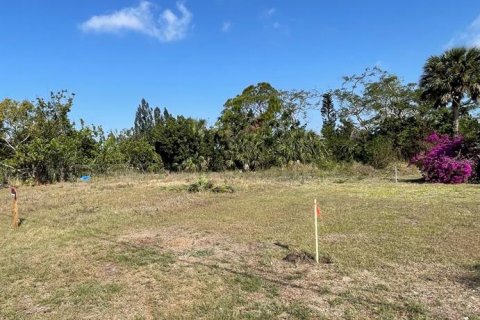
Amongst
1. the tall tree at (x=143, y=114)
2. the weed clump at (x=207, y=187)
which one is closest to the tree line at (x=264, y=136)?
the weed clump at (x=207, y=187)

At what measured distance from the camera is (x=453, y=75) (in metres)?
22.2

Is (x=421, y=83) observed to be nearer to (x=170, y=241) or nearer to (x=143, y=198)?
(x=143, y=198)

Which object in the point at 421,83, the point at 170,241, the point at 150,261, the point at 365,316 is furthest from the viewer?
the point at 421,83

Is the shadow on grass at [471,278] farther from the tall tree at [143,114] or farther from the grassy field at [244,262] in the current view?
the tall tree at [143,114]

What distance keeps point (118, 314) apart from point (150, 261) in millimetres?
1859

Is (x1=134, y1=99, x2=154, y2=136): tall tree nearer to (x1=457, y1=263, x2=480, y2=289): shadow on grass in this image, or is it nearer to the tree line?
the tree line

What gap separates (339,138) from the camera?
3309 centimetres

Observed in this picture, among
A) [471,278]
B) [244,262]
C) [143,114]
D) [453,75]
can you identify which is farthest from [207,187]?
[143,114]

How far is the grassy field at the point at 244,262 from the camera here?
4504mm

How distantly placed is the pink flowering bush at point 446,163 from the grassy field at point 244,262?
4872 millimetres

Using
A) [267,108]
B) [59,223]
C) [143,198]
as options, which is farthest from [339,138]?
[59,223]

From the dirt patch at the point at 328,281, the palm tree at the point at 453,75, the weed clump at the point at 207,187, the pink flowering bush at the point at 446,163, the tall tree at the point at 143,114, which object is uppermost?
the tall tree at the point at 143,114

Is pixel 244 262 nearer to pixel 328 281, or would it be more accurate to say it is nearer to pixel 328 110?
pixel 328 281

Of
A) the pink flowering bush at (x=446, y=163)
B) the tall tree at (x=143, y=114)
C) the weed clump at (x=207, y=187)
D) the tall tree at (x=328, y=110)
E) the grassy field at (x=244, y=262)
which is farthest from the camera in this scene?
the tall tree at (x=143, y=114)
